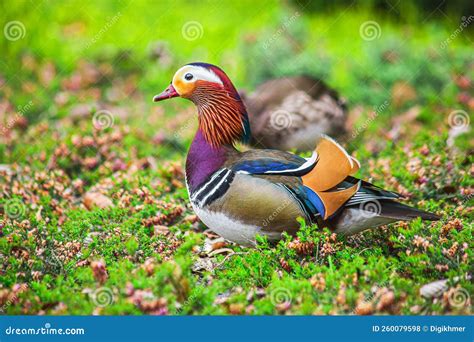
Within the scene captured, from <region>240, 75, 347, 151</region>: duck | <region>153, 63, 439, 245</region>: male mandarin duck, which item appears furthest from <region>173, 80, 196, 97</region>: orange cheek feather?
<region>240, 75, 347, 151</region>: duck

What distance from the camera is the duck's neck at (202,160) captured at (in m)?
3.63

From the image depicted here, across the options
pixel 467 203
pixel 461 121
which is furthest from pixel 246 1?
pixel 467 203

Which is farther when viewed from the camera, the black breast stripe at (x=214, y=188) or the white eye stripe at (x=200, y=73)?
the white eye stripe at (x=200, y=73)

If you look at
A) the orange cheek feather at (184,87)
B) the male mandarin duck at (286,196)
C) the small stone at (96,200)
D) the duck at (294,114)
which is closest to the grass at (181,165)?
the small stone at (96,200)

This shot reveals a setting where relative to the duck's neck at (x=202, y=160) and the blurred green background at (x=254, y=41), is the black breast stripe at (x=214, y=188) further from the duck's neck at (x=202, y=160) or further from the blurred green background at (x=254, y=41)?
the blurred green background at (x=254, y=41)

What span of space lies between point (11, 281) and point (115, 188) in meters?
1.21

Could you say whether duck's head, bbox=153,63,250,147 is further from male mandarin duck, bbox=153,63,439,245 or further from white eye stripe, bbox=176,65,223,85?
male mandarin duck, bbox=153,63,439,245

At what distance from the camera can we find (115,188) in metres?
4.45

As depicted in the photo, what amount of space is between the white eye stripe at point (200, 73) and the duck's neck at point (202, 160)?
32 cm

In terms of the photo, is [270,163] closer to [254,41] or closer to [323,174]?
[323,174]

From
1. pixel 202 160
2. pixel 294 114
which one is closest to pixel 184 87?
pixel 202 160

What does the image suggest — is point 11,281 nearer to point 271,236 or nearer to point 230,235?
point 230,235

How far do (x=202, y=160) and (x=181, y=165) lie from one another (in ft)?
3.60

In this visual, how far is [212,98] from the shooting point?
373cm
